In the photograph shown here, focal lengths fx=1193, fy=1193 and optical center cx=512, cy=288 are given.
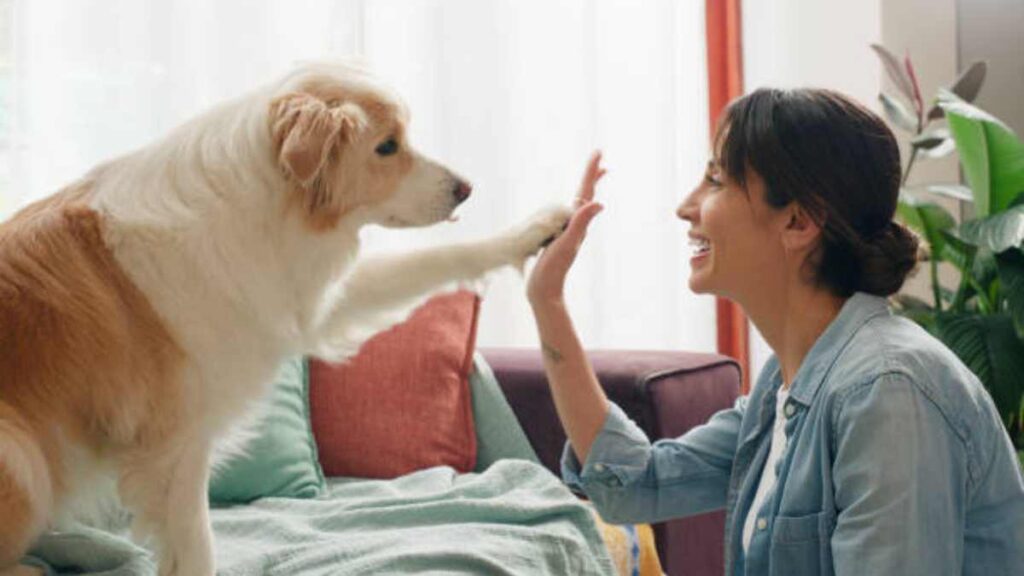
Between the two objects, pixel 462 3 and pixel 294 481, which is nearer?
pixel 294 481

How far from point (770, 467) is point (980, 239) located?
5.41 feet

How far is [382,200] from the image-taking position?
1.67m

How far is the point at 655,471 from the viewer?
59.8 inches

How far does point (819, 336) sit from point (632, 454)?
0.30m

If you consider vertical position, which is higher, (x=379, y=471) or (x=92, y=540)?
(x=92, y=540)

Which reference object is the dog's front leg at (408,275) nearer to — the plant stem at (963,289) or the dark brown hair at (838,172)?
the dark brown hair at (838,172)

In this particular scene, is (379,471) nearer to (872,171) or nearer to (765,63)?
(872,171)

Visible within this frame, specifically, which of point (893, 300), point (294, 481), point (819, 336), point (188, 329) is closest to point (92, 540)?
point (188, 329)

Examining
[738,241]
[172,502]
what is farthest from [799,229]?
[172,502]

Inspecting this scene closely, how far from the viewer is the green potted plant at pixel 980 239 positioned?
286cm

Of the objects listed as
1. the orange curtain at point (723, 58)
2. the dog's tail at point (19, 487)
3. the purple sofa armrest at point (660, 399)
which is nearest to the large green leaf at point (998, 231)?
the purple sofa armrest at point (660, 399)

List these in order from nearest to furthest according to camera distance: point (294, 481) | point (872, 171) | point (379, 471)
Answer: point (872, 171) < point (294, 481) < point (379, 471)

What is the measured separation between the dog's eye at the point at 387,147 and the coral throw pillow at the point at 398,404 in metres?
0.81

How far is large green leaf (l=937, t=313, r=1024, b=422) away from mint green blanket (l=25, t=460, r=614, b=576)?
1327 millimetres
